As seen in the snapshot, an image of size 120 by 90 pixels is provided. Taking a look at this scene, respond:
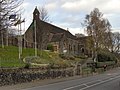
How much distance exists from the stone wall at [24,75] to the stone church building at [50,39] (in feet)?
95.3

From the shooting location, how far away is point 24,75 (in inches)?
1436

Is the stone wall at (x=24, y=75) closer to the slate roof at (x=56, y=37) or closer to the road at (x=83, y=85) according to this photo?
the road at (x=83, y=85)

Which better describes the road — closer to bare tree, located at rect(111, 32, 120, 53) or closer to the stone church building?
the stone church building

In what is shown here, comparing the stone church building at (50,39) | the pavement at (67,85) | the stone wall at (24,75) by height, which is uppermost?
the stone church building at (50,39)

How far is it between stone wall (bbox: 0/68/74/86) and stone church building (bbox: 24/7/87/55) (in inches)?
1144

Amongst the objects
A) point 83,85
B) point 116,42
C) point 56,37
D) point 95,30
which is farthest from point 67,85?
point 116,42

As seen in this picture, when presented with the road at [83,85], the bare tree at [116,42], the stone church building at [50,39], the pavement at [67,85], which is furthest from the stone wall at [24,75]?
the bare tree at [116,42]

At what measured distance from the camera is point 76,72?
187 feet

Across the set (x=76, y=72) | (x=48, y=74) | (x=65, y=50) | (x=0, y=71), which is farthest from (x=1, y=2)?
(x=65, y=50)

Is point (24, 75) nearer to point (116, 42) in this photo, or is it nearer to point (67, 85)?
point (67, 85)

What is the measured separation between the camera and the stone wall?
32.9 meters

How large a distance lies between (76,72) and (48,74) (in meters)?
13.7

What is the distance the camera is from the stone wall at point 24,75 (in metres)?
32.9

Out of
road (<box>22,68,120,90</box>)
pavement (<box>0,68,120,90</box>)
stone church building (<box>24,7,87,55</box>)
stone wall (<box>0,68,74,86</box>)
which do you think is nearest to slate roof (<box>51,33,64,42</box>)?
stone church building (<box>24,7,87,55</box>)
